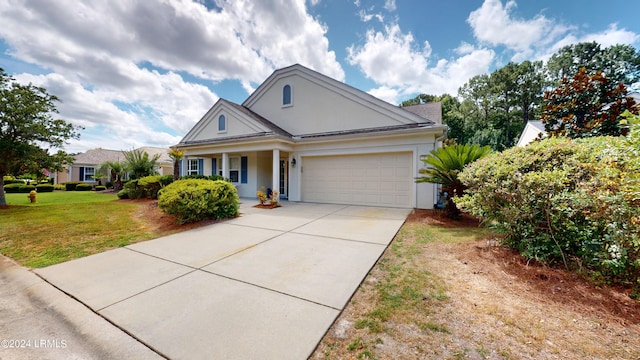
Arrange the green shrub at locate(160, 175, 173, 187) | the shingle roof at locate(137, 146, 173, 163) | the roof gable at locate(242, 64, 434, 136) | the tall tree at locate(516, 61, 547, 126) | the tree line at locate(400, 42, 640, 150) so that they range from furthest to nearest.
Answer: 1. the tall tree at locate(516, 61, 547, 126)
2. the shingle roof at locate(137, 146, 173, 163)
3. the tree line at locate(400, 42, 640, 150)
4. the green shrub at locate(160, 175, 173, 187)
5. the roof gable at locate(242, 64, 434, 136)

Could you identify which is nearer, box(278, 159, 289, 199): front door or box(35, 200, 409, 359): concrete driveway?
box(35, 200, 409, 359): concrete driveway

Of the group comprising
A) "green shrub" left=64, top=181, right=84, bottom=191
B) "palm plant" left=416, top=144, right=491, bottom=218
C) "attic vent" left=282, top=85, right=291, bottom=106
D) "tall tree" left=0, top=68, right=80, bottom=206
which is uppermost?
"attic vent" left=282, top=85, right=291, bottom=106

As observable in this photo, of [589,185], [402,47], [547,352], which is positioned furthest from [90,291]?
[402,47]

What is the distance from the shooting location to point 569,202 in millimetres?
3289

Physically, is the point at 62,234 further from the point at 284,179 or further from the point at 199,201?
the point at 284,179

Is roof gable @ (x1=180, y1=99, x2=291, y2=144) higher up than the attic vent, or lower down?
lower down

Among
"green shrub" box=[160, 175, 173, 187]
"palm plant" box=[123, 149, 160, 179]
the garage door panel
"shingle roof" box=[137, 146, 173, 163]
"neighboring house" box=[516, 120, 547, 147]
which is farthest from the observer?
"shingle roof" box=[137, 146, 173, 163]

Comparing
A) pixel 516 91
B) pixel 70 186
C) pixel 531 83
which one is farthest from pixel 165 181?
pixel 531 83

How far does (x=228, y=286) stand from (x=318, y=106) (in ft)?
33.5

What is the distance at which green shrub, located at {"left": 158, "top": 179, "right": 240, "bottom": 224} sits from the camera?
22.0 ft

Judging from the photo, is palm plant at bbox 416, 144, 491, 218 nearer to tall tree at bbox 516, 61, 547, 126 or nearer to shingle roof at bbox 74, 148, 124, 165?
tall tree at bbox 516, 61, 547, 126

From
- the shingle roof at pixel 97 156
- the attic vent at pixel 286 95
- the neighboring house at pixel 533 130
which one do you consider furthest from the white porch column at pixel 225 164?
the neighboring house at pixel 533 130

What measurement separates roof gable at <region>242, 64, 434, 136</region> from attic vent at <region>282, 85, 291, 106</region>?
0.48 feet

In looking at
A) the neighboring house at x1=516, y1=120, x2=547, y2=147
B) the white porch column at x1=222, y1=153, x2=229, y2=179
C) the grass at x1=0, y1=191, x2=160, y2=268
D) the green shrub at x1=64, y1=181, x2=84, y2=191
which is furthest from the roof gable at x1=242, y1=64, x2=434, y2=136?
the green shrub at x1=64, y1=181, x2=84, y2=191
